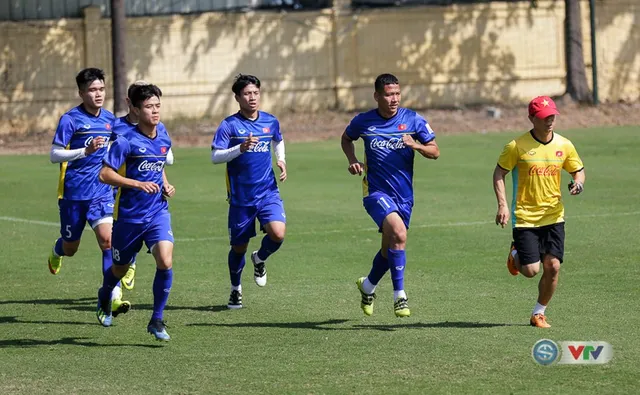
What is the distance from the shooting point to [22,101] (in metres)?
38.1

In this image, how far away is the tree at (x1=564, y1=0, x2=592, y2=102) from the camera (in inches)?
1517

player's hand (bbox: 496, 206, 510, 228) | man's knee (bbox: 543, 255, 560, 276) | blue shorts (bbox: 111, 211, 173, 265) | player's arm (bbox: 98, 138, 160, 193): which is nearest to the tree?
man's knee (bbox: 543, 255, 560, 276)

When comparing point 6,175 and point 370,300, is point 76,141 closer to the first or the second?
point 370,300

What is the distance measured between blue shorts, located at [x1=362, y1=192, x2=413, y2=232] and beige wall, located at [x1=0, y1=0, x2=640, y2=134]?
27218 millimetres

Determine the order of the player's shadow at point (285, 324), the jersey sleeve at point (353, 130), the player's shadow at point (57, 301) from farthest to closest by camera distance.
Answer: the player's shadow at point (57, 301) → the jersey sleeve at point (353, 130) → the player's shadow at point (285, 324)

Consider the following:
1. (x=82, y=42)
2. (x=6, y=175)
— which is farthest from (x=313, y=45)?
(x=6, y=175)

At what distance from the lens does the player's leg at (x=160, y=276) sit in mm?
11164

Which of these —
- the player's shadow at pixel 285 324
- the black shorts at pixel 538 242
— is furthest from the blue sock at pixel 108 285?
the black shorts at pixel 538 242

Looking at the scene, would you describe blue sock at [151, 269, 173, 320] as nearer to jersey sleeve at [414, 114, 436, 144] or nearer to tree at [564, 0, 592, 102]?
jersey sleeve at [414, 114, 436, 144]

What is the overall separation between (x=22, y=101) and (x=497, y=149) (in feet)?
49.1

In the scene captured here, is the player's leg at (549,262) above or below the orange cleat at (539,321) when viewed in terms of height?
above

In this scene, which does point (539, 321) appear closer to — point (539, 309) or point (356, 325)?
point (539, 309)

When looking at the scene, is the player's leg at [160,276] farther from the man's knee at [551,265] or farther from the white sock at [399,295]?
the man's knee at [551,265]

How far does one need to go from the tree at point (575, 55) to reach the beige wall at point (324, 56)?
288 cm
